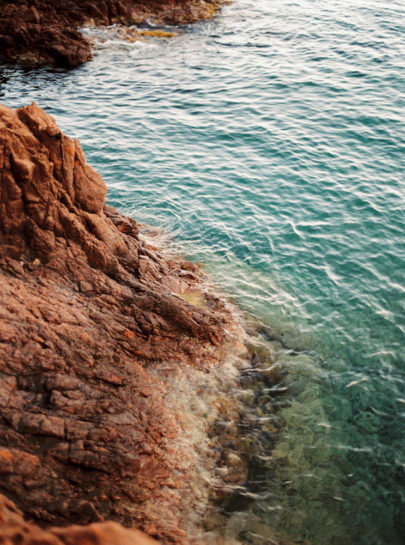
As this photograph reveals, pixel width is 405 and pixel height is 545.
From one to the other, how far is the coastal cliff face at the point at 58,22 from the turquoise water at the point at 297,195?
1.58 meters

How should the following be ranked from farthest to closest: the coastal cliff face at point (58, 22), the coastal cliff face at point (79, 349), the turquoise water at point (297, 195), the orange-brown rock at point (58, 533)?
1. the coastal cliff face at point (58, 22)
2. the turquoise water at point (297, 195)
3. the coastal cliff face at point (79, 349)
4. the orange-brown rock at point (58, 533)

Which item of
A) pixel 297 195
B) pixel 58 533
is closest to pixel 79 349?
pixel 58 533

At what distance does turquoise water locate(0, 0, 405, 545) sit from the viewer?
762cm

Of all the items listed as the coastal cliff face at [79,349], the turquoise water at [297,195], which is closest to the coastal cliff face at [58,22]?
the turquoise water at [297,195]

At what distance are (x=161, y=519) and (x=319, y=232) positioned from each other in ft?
30.9

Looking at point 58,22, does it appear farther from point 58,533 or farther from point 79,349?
point 58,533

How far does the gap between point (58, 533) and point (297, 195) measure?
482 inches

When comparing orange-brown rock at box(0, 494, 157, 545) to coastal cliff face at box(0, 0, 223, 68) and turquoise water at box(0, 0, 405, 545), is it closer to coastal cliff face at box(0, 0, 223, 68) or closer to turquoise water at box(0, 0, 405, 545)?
turquoise water at box(0, 0, 405, 545)

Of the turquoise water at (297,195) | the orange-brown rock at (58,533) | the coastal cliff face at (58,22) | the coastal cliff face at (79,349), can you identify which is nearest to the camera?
the orange-brown rock at (58,533)

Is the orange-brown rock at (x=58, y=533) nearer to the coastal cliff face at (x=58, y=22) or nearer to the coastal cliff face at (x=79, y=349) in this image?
the coastal cliff face at (x=79, y=349)

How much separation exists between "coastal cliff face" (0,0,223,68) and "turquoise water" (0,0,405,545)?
1.58m

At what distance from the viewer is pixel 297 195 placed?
1498 cm

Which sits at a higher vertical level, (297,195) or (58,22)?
(58,22)

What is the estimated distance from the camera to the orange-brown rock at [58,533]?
15.5 feet
